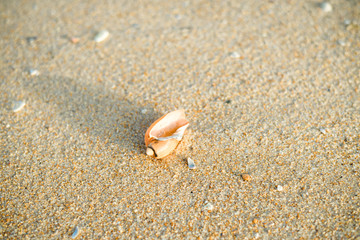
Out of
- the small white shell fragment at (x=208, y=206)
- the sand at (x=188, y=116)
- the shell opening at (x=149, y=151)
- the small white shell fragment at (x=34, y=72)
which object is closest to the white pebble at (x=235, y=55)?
the sand at (x=188, y=116)

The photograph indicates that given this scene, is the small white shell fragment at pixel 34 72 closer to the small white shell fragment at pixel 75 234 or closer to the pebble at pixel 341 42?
Result: the small white shell fragment at pixel 75 234

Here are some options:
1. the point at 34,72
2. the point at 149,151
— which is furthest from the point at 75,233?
the point at 34,72

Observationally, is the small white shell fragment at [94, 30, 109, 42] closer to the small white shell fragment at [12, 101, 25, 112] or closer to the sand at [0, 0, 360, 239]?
the sand at [0, 0, 360, 239]

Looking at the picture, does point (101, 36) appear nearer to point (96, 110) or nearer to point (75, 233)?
point (96, 110)

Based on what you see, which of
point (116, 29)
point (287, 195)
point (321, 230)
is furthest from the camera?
point (116, 29)

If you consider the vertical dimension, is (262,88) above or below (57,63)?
below

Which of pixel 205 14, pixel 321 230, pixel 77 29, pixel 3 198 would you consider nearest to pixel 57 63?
pixel 77 29

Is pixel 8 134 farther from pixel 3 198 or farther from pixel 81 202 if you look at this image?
pixel 81 202
